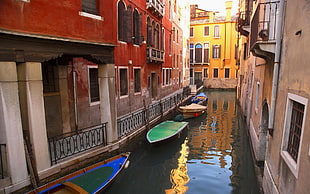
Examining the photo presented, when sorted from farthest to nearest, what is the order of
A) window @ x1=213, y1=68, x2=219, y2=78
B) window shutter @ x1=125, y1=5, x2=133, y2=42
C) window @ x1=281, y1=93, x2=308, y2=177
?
window @ x1=213, y1=68, x2=219, y2=78, window shutter @ x1=125, y1=5, x2=133, y2=42, window @ x1=281, y1=93, x2=308, y2=177

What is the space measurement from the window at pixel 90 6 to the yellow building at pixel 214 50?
29.3 meters

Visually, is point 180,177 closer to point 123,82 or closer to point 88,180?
point 88,180

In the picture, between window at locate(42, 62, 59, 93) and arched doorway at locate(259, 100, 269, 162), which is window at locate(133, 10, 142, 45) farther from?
arched doorway at locate(259, 100, 269, 162)

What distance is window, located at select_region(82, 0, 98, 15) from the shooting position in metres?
6.70

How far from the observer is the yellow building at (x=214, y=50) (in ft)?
116

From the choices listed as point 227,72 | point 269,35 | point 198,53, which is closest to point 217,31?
point 198,53

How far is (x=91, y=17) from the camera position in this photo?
6.57m

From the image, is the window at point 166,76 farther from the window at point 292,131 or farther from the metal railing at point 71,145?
the window at point 292,131

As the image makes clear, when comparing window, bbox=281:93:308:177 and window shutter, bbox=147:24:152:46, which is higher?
window shutter, bbox=147:24:152:46

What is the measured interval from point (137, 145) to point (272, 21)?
286 inches

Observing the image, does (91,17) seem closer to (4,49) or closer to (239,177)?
(4,49)

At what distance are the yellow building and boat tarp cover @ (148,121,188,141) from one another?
77.9 ft

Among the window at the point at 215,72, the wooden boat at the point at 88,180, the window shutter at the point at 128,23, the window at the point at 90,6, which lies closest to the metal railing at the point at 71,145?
the wooden boat at the point at 88,180

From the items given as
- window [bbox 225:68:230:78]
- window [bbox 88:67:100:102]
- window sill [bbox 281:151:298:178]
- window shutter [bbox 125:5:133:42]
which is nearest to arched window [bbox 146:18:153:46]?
window shutter [bbox 125:5:133:42]
